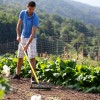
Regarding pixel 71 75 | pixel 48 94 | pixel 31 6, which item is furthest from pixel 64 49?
pixel 48 94

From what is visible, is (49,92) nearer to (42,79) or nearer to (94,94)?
(94,94)

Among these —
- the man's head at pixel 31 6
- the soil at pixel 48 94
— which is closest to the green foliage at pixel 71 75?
the soil at pixel 48 94

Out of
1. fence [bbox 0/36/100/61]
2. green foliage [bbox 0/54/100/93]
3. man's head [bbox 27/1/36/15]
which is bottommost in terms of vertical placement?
fence [bbox 0/36/100/61]

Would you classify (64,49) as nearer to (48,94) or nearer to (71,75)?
(71,75)

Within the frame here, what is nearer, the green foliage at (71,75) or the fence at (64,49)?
the green foliage at (71,75)

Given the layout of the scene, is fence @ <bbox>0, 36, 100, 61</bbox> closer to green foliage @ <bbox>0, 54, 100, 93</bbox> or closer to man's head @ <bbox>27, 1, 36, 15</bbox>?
green foliage @ <bbox>0, 54, 100, 93</bbox>

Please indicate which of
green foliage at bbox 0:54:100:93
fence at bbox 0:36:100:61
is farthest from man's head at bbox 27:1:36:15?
fence at bbox 0:36:100:61

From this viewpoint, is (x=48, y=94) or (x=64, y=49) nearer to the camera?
(x=48, y=94)

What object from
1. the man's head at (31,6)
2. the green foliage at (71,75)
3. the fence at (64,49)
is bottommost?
the fence at (64,49)

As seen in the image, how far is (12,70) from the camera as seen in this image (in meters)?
9.50

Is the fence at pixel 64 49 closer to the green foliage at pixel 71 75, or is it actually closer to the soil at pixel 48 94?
the green foliage at pixel 71 75

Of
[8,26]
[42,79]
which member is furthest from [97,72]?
[8,26]

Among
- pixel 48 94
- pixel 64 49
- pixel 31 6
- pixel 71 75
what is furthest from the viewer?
pixel 64 49

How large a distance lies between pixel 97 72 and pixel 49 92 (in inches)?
→ 48.7
